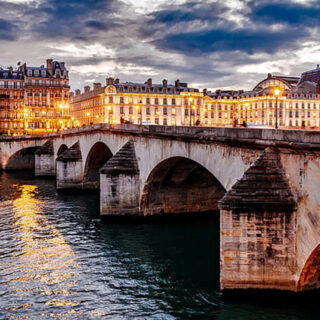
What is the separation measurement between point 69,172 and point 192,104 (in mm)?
58561

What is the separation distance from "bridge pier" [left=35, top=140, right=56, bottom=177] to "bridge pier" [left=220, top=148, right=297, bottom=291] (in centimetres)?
4768

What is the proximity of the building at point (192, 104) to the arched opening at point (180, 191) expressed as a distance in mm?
63600

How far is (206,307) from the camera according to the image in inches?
647

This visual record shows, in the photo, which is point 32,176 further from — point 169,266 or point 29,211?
point 169,266

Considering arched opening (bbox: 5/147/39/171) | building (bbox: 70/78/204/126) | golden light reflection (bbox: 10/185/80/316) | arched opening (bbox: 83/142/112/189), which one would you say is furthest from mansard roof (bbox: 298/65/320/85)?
golden light reflection (bbox: 10/185/80/316)

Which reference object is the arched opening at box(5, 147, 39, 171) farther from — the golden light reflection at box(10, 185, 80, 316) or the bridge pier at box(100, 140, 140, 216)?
the bridge pier at box(100, 140, 140, 216)

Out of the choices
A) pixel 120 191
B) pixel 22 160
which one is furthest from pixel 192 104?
pixel 120 191

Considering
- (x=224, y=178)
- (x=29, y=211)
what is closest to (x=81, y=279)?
(x=224, y=178)

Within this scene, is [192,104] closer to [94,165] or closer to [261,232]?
[94,165]

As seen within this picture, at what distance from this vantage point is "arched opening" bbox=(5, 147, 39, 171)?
2751 inches

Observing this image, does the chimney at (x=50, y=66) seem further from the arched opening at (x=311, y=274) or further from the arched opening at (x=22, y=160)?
the arched opening at (x=311, y=274)

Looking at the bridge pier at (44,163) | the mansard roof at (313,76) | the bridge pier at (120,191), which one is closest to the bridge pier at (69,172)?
the bridge pier at (44,163)

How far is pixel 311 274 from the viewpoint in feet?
50.9

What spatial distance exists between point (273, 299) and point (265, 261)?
138cm
